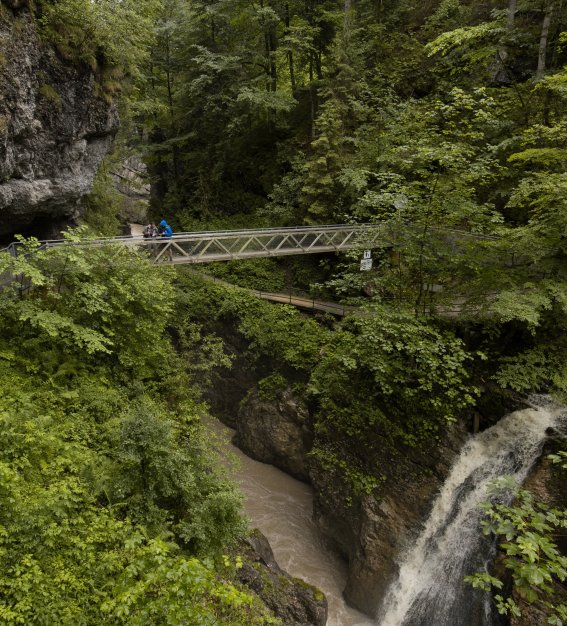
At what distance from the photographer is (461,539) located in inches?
376

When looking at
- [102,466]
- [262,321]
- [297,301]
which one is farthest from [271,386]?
[102,466]

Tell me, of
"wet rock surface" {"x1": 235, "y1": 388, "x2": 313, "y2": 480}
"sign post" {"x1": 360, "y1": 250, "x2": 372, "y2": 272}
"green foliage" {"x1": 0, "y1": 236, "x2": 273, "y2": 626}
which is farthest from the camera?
"wet rock surface" {"x1": 235, "y1": 388, "x2": 313, "y2": 480}

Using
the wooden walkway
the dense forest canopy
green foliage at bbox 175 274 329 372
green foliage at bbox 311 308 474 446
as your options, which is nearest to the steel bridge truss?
the dense forest canopy

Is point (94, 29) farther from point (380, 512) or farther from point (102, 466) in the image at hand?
point (380, 512)

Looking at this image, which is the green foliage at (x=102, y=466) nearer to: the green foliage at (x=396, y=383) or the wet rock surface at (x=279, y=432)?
the wet rock surface at (x=279, y=432)

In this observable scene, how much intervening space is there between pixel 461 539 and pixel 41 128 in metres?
15.8

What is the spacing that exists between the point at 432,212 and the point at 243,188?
48.7 feet

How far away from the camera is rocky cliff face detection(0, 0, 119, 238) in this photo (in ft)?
31.9

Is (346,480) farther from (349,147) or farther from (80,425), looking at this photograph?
(349,147)

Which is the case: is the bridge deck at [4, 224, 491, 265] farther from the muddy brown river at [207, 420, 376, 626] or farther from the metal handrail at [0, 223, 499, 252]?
the muddy brown river at [207, 420, 376, 626]

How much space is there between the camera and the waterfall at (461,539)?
9.16m

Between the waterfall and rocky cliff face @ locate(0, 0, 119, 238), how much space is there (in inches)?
554

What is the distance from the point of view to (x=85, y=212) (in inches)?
690

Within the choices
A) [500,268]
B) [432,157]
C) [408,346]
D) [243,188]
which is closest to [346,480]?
[408,346]
